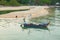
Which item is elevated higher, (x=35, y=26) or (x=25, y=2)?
(x=35, y=26)

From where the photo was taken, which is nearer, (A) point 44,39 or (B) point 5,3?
(A) point 44,39

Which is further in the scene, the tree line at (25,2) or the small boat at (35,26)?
the tree line at (25,2)

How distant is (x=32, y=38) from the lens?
26781 mm

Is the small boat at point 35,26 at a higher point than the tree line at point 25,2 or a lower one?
higher

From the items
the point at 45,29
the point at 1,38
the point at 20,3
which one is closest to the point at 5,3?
the point at 20,3

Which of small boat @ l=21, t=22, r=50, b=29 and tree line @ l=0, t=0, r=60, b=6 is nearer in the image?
small boat @ l=21, t=22, r=50, b=29

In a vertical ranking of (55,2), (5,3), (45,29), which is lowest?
(55,2)

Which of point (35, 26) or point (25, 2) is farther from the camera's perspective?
point (25, 2)

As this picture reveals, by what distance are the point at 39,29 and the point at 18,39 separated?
8091 mm

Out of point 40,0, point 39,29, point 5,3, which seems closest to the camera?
point 39,29

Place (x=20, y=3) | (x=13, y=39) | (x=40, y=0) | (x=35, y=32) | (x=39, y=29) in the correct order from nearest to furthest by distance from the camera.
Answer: (x=13, y=39) < (x=35, y=32) < (x=39, y=29) < (x=20, y=3) < (x=40, y=0)

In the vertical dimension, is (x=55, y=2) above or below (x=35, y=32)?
below

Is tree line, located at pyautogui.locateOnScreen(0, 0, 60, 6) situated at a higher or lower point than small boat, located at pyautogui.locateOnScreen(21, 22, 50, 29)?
lower

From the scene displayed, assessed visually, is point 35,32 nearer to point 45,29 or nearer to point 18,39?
point 45,29
